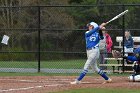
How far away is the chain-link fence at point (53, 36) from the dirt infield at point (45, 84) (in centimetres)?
364

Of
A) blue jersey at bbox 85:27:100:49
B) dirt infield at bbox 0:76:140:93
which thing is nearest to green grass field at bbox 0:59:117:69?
dirt infield at bbox 0:76:140:93

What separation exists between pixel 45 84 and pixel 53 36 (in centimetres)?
862

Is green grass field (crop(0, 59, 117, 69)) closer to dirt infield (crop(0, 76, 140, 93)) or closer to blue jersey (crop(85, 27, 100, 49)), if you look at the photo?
dirt infield (crop(0, 76, 140, 93))

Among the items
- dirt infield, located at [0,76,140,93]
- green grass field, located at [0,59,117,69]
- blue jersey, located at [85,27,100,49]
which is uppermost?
blue jersey, located at [85,27,100,49]

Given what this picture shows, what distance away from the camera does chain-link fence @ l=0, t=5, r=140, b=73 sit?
23.2 m

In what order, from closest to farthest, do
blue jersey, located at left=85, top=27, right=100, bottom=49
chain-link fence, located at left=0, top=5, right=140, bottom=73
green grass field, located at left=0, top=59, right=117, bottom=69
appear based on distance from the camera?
blue jersey, located at left=85, top=27, right=100, bottom=49, chain-link fence, located at left=0, top=5, right=140, bottom=73, green grass field, located at left=0, top=59, right=117, bottom=69

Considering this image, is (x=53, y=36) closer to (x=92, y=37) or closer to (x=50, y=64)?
(x=50, y=64)

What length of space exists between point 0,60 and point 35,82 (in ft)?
29.0

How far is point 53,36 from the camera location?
25.4 m

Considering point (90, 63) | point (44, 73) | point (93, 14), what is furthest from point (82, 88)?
point (93, 14)

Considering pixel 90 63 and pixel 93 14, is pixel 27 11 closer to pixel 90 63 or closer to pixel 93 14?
pixel 93 14

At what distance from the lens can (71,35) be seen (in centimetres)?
2414

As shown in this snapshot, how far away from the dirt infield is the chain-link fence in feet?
12.0

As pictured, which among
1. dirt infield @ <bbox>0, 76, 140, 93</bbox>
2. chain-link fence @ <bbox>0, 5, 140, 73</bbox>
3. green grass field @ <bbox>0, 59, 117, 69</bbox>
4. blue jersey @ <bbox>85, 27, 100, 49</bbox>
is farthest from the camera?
green grass field @ <bbox>0, 59, 117, 69</bbox>
